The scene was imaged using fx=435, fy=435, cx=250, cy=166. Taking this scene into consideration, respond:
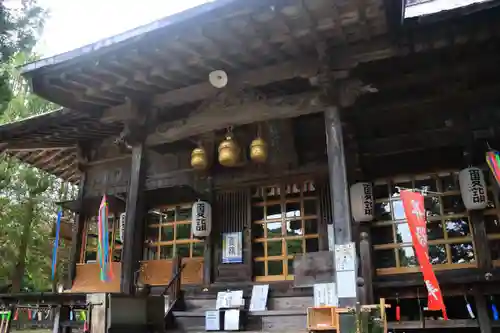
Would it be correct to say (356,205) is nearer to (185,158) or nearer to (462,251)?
(462,251)

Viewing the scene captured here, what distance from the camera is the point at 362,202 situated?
869 cm

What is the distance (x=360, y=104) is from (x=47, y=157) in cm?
903

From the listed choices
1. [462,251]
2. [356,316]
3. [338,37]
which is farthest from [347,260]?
[462,251]

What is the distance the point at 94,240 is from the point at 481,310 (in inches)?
400

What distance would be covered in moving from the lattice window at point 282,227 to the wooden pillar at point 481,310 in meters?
3.12

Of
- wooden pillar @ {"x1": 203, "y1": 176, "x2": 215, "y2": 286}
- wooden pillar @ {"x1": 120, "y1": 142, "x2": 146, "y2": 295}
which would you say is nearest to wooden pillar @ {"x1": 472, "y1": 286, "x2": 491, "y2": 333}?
wooden pillar @ {"x1": 203, "y1": 176, "x2": 215, "y2": 286}

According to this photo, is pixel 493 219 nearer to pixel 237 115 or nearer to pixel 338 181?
pixel 338 181

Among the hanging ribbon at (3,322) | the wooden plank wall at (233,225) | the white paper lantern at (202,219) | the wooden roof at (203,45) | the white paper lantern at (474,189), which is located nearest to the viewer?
the wooden roof at (203,45)

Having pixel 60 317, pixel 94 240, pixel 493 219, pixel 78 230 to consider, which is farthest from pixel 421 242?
pixel 94 240

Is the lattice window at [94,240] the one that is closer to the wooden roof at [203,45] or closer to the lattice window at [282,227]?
the lattice window at [282,227]

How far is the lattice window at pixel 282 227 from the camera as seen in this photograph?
9.50 metres

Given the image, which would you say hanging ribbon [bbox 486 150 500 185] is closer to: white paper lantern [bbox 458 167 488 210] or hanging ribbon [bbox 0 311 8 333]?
white paper lantern [bbox 458 167 488 210]

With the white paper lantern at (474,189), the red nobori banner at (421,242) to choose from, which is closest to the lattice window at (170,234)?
the red nobori banner at (421,242)

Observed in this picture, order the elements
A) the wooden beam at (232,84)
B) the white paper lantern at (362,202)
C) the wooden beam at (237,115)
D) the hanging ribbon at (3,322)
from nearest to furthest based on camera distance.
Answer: the wooden beam at (232,84) < the wooden beam at (237,115) < the hanging ribbon at (3,322) < the white paper lantern at (362,202)
